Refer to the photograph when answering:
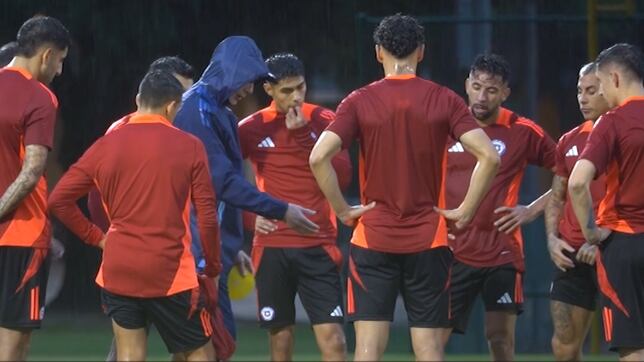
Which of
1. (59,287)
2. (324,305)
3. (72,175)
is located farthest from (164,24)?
(72,175)

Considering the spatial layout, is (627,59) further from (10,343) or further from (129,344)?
(10,343)

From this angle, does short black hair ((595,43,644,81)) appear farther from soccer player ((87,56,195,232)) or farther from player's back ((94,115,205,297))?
soccer player ((87,56,195,232))

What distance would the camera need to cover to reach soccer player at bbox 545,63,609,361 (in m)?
10.3

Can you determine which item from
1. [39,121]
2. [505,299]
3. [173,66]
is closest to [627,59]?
[505,299]

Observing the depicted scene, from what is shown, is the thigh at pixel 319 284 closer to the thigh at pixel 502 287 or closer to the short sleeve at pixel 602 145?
the thigh at pixel 502 287

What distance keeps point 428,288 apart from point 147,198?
1.68 m

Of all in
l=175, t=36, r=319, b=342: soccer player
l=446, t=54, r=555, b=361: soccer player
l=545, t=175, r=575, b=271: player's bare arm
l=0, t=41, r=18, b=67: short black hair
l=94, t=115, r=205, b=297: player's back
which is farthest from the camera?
l=446, t=54, r=555, b=361: soccer player

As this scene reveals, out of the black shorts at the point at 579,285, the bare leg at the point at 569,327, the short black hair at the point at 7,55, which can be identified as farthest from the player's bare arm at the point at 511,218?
the short black hair at the point at 7,55

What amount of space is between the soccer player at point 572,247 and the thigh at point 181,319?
286 cm

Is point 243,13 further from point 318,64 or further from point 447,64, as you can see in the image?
point 447,64

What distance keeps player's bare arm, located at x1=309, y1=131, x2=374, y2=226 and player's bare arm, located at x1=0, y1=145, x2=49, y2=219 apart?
150cm

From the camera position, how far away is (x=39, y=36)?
9141 millimetres

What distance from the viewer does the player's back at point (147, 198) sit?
27.0ft

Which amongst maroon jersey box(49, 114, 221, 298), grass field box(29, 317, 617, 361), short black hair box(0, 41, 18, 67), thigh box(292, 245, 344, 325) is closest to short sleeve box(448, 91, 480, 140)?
maroon jersey box(49, 114, 221, 298)
